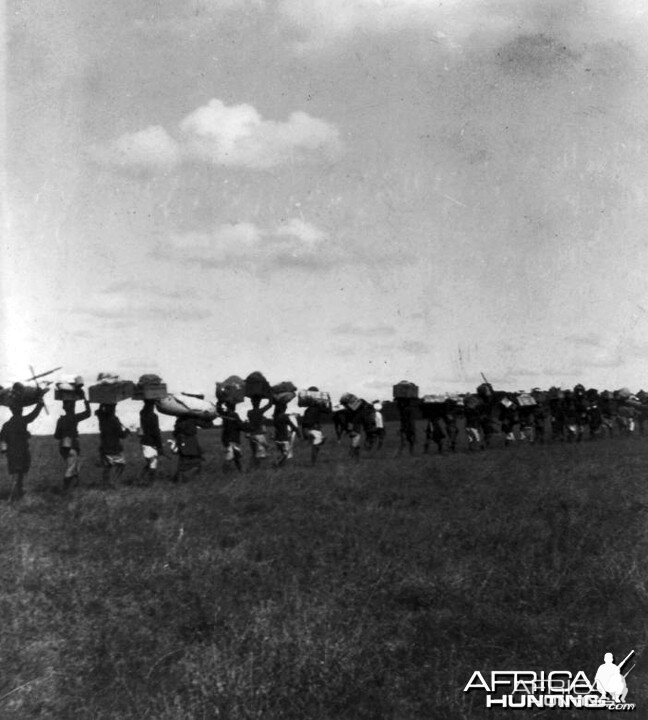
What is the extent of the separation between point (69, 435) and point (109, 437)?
2.91 feet

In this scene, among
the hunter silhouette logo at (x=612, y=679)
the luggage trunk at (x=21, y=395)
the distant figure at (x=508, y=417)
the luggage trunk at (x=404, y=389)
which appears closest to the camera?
the hunter silhouette logo at (x=612, y=679)

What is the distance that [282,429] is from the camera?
19031 mm

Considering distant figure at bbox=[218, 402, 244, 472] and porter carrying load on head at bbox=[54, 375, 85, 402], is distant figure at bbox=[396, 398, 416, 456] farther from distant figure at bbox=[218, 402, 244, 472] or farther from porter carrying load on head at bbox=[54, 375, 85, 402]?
porter carrying load on head at bbox=[54, 375, 85, 402]

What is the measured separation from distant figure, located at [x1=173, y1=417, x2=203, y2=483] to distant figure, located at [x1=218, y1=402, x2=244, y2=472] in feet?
4.06

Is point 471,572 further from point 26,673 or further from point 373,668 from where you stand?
point 26,673

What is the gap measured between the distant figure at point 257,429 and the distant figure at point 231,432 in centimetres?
33

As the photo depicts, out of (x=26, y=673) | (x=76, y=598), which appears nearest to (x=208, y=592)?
(x=76, y=598)

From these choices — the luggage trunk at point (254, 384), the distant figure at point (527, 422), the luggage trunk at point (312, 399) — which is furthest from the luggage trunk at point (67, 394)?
the distant figure at point (527, 422)

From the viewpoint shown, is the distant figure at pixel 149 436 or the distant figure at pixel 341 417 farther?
the distant figure at pixel 341 417

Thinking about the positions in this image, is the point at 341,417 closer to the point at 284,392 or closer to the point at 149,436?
the point at 284,392

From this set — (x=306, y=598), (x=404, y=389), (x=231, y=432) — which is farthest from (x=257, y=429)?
(x=306, y=598)

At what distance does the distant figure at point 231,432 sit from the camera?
17.6m

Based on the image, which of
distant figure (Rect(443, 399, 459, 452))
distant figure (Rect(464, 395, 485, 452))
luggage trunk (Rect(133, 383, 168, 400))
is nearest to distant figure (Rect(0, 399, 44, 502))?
luggage trunk (Rect(133, 383, 168, 400))

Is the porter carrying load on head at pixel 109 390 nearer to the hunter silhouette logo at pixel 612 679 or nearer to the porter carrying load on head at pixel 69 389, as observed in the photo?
the porter carrying load on head at pixel 69 389
